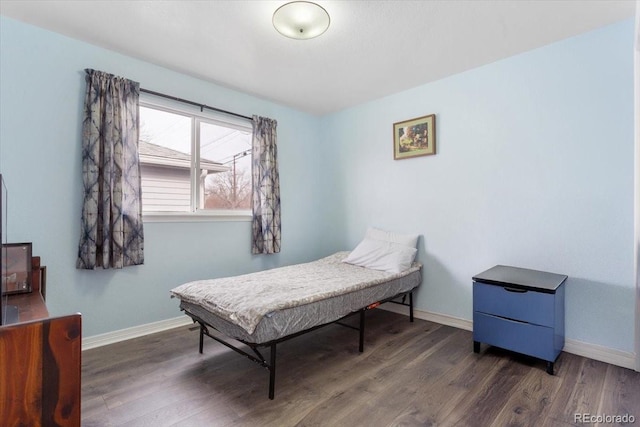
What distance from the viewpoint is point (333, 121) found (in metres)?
4.12

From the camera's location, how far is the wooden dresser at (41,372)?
0.87 metres

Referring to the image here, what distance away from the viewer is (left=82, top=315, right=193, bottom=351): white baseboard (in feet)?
8.07

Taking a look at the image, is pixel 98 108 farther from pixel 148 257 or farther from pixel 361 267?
pixel 361 267

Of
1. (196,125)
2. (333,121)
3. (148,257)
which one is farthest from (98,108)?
(333,121)

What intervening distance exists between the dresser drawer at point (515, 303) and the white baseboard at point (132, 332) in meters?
2.60

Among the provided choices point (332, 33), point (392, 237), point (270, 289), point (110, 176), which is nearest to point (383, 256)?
point (392, 237)

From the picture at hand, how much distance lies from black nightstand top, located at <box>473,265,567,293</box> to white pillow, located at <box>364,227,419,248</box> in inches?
31.8

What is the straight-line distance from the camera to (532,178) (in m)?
2.56

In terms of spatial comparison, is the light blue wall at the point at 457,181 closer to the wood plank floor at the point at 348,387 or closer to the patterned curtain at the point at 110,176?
the patterned curtain at the point at 110,176

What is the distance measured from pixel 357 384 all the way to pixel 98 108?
9.07ft

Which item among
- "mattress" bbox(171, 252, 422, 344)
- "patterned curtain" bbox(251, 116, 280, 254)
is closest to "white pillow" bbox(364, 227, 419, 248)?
"mattress" bbox(171, 252, 422, 344)

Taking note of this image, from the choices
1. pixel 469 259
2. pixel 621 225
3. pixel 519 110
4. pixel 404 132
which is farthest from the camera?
pixel 404 132

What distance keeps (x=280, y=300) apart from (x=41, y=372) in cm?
121

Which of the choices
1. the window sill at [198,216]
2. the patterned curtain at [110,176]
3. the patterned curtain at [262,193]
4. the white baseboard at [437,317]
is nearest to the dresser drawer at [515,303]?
the white baseboard at [437,317]
